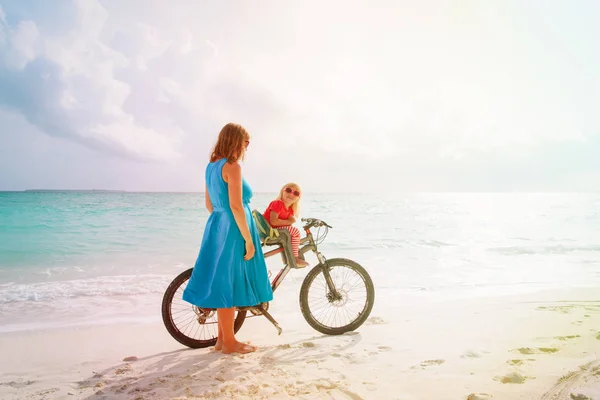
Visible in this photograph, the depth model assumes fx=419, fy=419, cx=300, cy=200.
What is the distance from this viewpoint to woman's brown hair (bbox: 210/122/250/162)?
379 centimetres

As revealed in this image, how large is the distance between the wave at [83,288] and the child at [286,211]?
4.45 m

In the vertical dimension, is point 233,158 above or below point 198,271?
above

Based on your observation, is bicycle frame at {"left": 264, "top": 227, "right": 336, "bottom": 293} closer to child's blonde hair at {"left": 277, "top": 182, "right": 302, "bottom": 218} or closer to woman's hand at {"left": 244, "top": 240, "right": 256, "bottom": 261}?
child's blonde hair at {"left": 277, "top": 182, "right": 302, "bottom": 218}

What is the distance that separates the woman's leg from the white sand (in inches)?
4.6

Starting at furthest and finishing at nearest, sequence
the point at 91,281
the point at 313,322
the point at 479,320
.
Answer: the point at 91,281 < the point at 479,320 < the point at 313,322

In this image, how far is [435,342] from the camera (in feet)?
14.6

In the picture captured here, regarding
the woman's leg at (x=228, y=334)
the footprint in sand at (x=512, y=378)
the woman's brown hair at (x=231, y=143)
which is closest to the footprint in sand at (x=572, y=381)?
the footprint in sand at (x=512, y=378)

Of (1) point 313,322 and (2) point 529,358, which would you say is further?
(1) point 313,322

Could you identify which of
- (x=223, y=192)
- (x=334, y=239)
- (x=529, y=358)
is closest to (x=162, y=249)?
(x=334, y=239)

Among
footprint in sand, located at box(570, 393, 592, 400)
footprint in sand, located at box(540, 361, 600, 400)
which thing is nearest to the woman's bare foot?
footprint in sand, located at box(540, 361, 600, 400)

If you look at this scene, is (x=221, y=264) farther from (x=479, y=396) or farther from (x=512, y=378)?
(x=512, y=378)

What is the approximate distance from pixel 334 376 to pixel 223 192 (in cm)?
187

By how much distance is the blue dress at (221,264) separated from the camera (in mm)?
3928

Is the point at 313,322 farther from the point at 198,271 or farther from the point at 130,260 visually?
the point at 130,260
